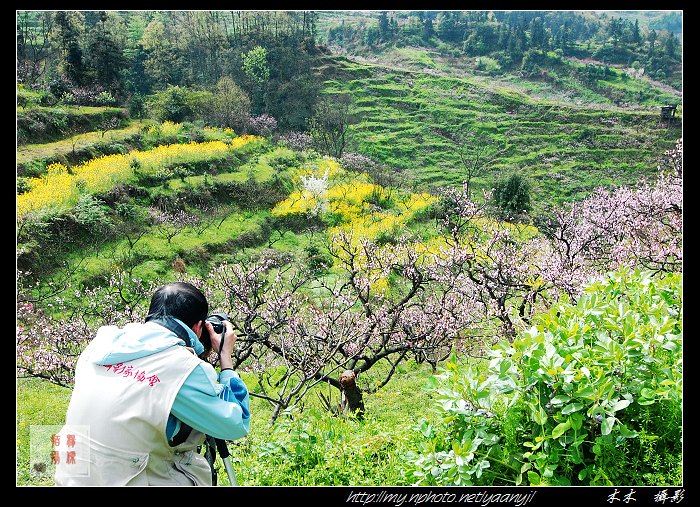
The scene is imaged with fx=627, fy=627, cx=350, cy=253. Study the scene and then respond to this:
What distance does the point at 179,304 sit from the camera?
7.27 feet

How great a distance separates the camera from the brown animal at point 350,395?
496 cm

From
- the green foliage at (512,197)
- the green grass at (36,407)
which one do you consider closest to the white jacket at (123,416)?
the green grass at (36,407)

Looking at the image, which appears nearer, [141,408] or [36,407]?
[141,408]

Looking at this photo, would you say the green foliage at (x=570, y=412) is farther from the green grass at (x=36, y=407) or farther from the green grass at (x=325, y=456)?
the green grass at (x=36, y=407)

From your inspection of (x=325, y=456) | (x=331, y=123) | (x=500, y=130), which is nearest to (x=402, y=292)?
(x=331, y=123)

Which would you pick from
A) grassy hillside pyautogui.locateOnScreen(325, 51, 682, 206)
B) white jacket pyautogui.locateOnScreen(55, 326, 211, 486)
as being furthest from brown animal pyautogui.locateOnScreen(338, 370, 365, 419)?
grassy hillside pyautogui.locateOnScreen(325, 51, 682, 206)

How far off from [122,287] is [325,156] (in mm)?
3070

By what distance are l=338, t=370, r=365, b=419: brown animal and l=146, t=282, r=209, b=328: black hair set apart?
9.36 ft

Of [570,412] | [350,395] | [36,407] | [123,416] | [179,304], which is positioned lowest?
[36,407]

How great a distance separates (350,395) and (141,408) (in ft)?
10.7

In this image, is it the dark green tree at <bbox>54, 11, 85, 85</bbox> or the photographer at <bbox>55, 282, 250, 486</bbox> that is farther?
the dark green tree at <bbox>54, 11, 85, 85</bbox>

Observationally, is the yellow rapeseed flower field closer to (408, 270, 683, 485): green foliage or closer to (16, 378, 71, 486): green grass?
(16, 378, 71, 486): green grass

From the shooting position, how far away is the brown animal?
4965mm

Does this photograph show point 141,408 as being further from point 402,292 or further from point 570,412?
point 402,292
